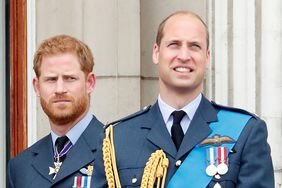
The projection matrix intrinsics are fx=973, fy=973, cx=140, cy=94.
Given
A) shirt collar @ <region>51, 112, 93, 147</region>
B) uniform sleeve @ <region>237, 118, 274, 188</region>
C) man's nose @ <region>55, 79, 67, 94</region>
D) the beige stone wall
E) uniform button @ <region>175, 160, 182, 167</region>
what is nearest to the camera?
uniform sleeve @ <region>237, 118, 274, 188</region>

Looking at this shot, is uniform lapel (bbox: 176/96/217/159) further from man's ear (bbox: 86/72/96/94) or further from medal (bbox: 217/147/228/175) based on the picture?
man's ear (bbox: 86/72/96/94)

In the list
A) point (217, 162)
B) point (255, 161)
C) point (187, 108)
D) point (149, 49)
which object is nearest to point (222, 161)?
point (217, 162)

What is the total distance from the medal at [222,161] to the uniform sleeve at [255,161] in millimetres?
57

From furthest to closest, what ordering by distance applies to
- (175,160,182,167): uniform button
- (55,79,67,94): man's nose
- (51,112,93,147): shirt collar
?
(51,112,93,147): shirt collar
(55,79,67,94): man's nose
(175,160,182,167): uniform button

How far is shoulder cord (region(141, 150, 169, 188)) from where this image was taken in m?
3.50

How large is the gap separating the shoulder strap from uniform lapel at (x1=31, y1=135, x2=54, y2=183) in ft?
2.72

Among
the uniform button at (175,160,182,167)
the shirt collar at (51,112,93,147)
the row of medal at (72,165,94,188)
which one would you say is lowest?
the row of medal at (72,165,94,188)

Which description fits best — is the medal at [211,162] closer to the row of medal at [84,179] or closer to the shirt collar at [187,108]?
the shirt collar at [187,108]

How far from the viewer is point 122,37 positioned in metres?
5.20

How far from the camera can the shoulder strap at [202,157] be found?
11.5ft

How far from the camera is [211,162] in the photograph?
11.5 feet

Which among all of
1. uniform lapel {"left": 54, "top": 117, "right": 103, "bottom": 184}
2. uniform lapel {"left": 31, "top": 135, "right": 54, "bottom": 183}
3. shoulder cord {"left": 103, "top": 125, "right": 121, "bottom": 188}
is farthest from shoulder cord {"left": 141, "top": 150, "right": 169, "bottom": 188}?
uniform lapel {"left": 31, "top": 135, "right": 54, "bottom": 183}

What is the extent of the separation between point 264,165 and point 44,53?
3.76 ft

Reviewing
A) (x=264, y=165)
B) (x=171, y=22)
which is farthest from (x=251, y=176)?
(x=171, y=22)
